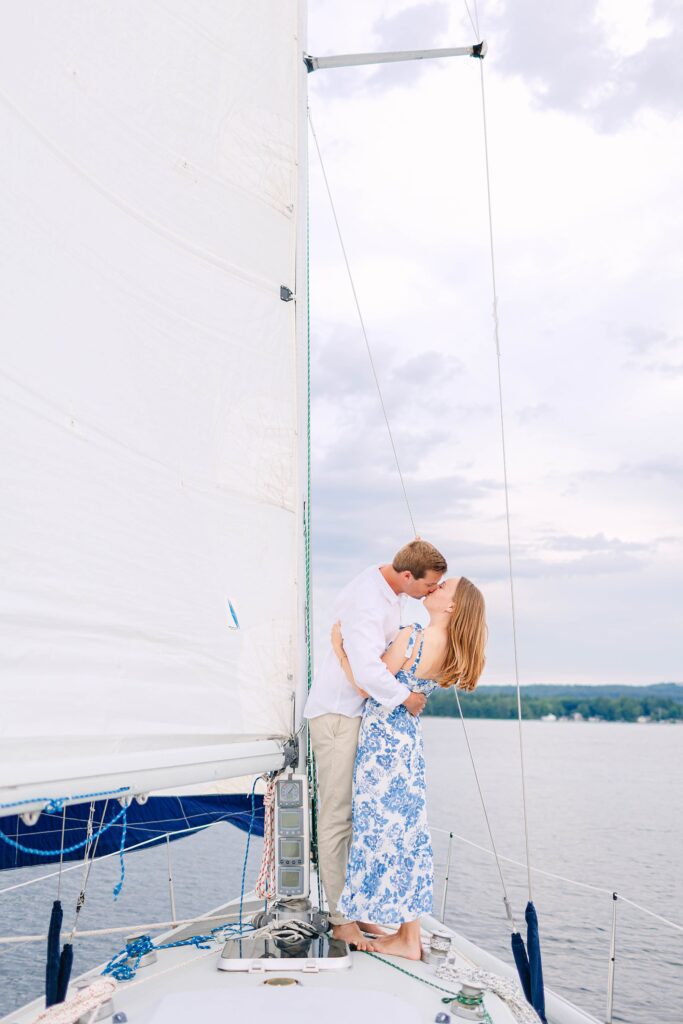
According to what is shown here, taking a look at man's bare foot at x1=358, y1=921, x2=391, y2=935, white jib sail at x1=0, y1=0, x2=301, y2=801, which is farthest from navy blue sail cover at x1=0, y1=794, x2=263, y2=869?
white jib sail at x1=0, y1=0, x2=301, y2=801

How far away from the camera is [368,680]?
3.22 m

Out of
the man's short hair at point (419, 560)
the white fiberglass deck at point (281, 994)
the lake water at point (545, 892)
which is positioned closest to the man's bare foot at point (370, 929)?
the white fiberglass deck at point (281, 994)

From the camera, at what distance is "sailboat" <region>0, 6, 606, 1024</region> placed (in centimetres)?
238

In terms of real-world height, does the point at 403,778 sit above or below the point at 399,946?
above

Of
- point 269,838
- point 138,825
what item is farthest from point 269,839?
point 138,825

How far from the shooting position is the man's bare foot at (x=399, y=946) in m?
3.07

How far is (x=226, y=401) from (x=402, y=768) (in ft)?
5.07

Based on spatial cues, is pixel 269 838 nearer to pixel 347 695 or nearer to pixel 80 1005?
pixel 347 695

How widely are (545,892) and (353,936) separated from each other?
40.4 ft

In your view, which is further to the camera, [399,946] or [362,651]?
[362,651]

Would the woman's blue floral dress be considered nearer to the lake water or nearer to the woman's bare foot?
the woman's bare foot

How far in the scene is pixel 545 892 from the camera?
552 inches

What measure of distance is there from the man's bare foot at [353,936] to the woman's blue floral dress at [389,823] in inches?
2.3

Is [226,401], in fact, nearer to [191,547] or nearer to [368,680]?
[191,547]
